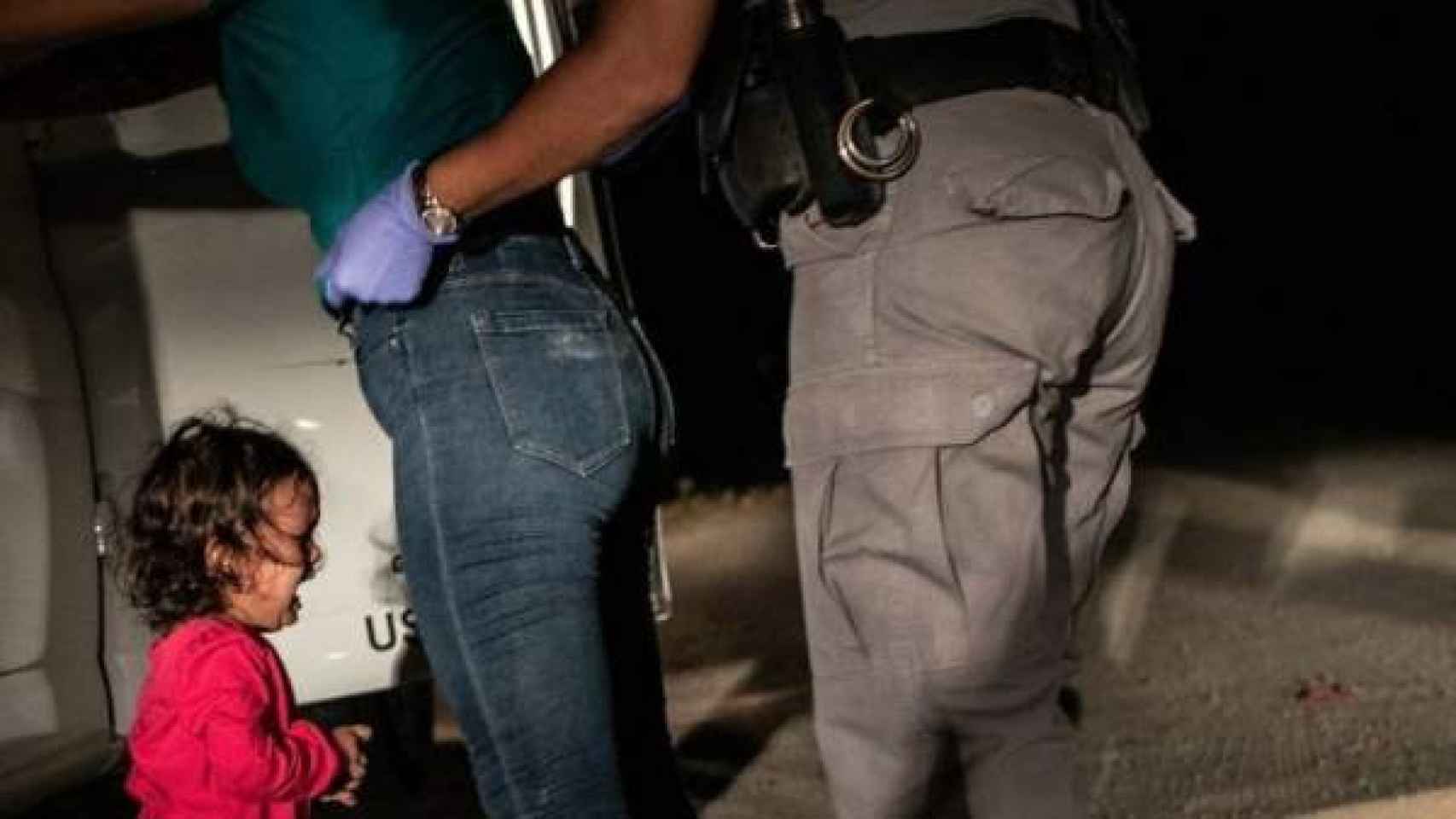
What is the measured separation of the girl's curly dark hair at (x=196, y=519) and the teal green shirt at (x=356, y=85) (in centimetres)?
49

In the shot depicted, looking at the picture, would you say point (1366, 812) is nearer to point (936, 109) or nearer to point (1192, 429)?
point (936, 109)

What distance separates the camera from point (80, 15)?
7.29 feet

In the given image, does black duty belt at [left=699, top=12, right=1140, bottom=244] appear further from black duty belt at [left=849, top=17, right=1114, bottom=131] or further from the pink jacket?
the pink jacket

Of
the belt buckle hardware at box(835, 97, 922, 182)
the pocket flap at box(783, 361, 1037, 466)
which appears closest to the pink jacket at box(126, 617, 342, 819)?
the pocket flap at box(783, 361, 1037, 466)

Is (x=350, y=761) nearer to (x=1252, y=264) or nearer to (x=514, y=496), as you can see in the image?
(x=514, y=496)

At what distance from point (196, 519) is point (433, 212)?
77cm

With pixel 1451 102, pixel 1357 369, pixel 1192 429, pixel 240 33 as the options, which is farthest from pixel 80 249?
pixel 1451 102

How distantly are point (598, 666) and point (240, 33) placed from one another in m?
0.88

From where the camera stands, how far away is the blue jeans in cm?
208

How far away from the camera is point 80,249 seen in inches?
147

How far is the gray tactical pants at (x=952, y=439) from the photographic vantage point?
210 cm

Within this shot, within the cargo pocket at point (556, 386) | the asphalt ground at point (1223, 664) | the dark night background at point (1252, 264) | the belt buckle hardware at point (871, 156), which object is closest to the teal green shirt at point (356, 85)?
the cargo pocket at point (556, 386)

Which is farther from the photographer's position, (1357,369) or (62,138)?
(1357,369)

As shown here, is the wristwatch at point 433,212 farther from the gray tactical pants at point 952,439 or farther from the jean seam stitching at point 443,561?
the gray tactical pants at point 952,439
